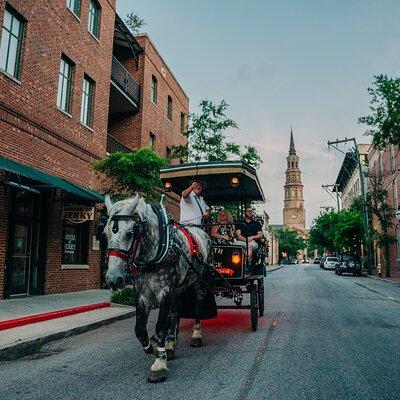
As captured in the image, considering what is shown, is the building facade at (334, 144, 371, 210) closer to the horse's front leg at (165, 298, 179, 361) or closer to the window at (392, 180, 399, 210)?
the window at (392, 180, 399, 210)

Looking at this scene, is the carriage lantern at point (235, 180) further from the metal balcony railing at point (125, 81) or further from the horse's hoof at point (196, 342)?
the metal balcony railing at point (125, 81)

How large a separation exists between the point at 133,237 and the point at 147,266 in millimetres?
449

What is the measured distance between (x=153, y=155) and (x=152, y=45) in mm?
13463

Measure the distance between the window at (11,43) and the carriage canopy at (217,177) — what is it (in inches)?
259

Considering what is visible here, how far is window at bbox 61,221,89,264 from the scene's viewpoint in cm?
1464

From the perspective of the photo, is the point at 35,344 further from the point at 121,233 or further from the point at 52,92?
the point at 52,92

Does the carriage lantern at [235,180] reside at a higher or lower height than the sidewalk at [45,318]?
higher

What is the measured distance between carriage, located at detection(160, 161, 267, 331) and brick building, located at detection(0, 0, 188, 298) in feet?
13.7

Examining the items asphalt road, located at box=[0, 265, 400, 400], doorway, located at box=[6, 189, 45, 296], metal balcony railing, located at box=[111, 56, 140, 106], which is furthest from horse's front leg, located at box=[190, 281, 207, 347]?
metal balcony railing, located at box=[111, 56, 140, 106]

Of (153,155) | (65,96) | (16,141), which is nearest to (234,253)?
(153,155)

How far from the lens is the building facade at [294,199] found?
147m

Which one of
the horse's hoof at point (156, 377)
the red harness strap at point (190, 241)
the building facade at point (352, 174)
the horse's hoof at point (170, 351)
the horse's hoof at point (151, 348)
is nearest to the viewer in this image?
the horse's hoof at point (156, 377)

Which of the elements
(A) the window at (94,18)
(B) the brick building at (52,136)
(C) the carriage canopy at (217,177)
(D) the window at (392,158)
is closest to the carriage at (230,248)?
(C) the carriage canopy at (217,177)

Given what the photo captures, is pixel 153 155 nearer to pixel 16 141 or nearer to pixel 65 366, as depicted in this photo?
pixel 16 141
